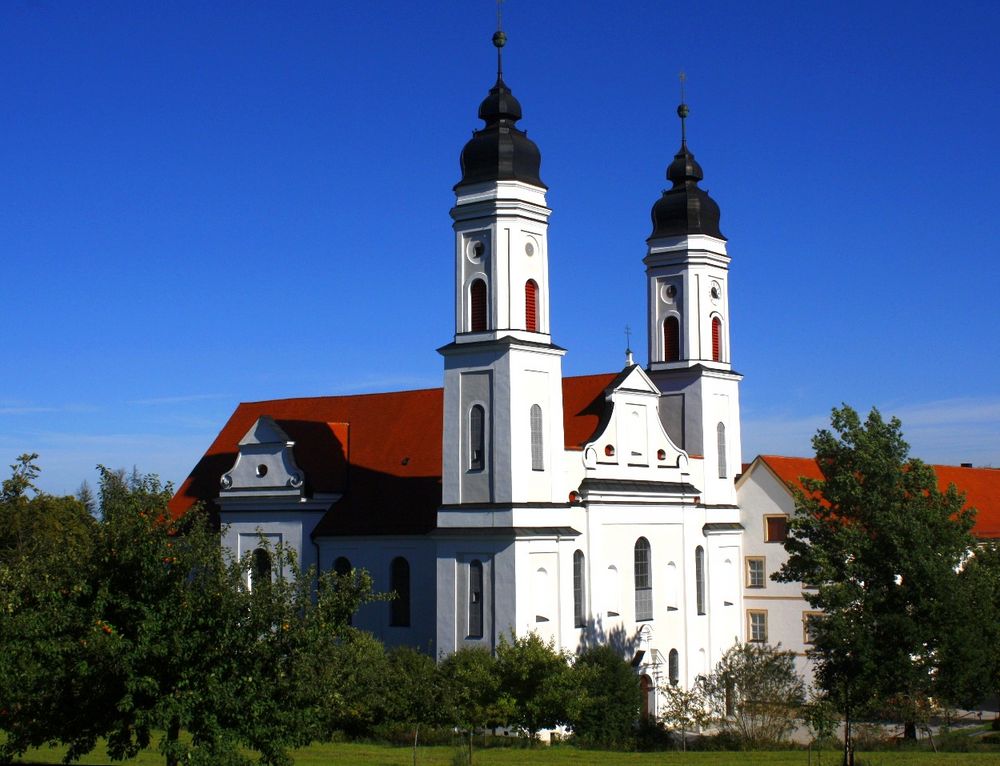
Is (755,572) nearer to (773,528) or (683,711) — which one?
(773,528)

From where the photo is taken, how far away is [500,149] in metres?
41.4

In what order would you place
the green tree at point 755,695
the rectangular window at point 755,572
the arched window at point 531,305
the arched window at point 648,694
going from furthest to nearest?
the rectangular window at point 755,572, the arched window at point 648,694, the arched window at point 531,305, the green tree at point 755,695

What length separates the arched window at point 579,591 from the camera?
43.5 m

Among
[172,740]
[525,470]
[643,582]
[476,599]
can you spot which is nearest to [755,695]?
[643,582]

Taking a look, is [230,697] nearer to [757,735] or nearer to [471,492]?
[471,492]

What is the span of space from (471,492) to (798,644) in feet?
59.7

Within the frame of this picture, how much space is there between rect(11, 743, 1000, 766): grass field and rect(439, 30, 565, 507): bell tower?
28.3 ft

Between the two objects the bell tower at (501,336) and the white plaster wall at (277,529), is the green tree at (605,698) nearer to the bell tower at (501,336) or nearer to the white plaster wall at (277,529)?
the bell tower at (501,336)

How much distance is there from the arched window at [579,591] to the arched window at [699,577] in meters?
7.28

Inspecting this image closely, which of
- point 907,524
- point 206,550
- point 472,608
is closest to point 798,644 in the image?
point 472,608

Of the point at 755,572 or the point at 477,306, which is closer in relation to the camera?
the point at 477,306

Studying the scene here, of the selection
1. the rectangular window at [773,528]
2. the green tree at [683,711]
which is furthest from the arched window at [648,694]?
the rectangular window at [773,528]

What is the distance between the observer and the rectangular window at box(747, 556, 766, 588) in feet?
173

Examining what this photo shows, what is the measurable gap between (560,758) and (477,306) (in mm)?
14889
